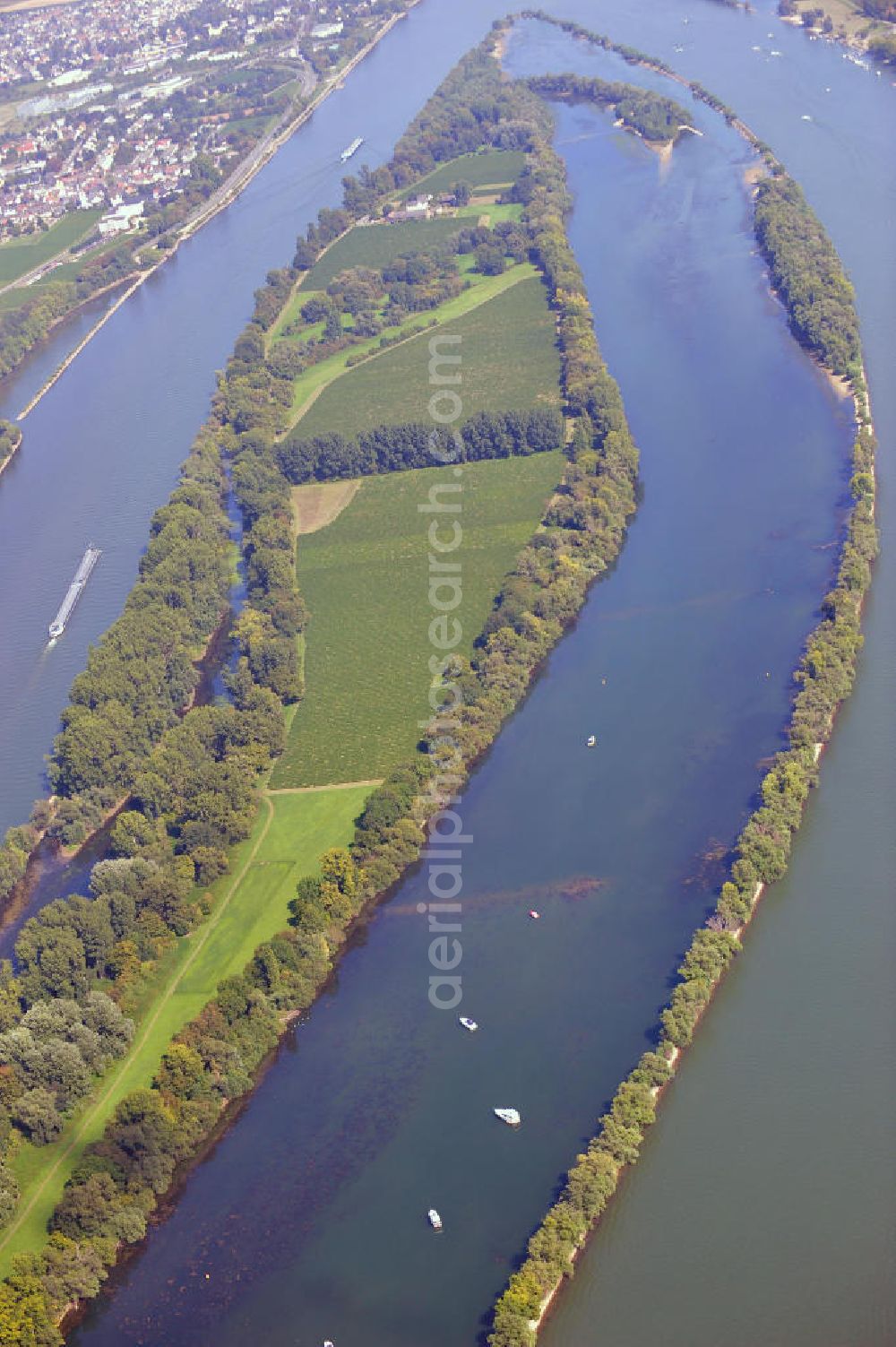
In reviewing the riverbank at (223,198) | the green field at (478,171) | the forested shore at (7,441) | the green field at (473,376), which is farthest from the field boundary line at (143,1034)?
the green field at (478,171)

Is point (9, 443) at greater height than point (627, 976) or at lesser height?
lesser

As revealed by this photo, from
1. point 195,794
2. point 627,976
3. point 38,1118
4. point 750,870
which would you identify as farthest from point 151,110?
point 38,1118

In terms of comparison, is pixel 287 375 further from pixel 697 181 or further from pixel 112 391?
pixel 697 181

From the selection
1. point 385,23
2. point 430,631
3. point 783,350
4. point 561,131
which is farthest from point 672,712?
point 385,23

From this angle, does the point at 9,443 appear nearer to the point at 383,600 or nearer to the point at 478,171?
the point at 383,600

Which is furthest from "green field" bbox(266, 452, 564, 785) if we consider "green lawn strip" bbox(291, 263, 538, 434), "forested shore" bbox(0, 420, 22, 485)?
"forested shore" bbox(0, 420, 22, 485)

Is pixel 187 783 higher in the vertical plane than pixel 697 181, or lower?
lower
